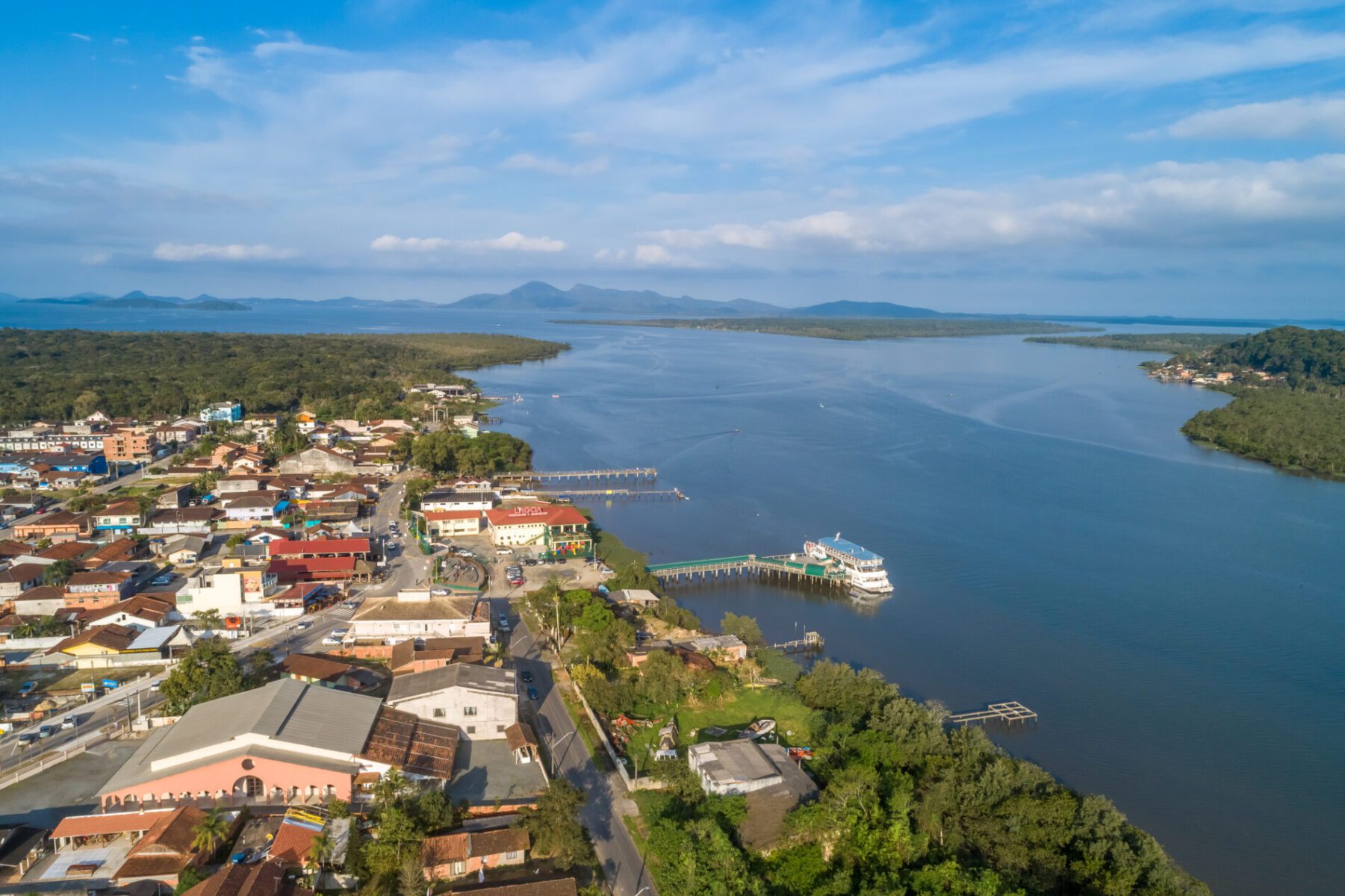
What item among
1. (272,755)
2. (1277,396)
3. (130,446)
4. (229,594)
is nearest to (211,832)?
(272,755)

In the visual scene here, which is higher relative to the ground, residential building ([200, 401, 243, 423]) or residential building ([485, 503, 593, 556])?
residential building ([200, 401, 243, 423])

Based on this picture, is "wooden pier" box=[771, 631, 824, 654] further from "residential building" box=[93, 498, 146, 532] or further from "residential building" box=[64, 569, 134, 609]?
"residential building" box=[93, 498, 146, 532]

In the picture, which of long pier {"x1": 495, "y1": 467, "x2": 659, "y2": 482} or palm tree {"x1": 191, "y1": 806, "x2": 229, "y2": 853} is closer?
palm tree {"x1": 191, "y1": 806, "x2": 229, "y2": 853}

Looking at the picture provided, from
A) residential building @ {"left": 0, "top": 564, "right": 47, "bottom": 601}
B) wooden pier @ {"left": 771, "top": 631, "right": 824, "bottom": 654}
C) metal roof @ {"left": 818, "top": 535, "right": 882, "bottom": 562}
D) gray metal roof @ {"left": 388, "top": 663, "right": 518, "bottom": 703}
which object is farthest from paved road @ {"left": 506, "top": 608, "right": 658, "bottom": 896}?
residential building @ {"left": 0, "top": 564, "right": 47, "bottom": 601}

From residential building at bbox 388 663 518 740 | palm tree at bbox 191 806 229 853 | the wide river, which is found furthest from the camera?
the wide river

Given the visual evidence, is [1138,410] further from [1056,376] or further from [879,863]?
[879,863]

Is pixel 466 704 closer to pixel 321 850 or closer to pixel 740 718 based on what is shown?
pixel 321 850

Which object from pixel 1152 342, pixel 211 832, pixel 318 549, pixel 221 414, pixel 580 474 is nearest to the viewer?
pixel 211 832

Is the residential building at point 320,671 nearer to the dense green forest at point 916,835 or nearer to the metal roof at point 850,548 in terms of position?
the dense green forest at point 916,835
